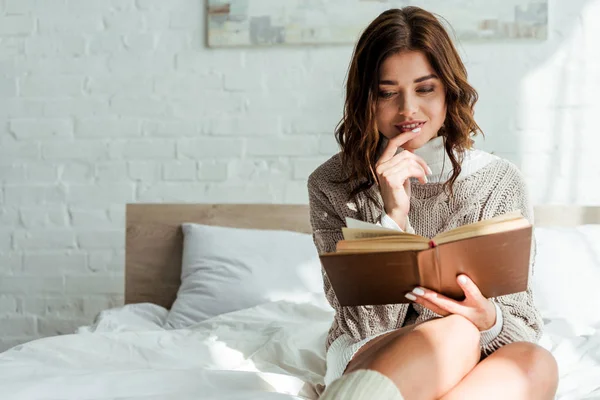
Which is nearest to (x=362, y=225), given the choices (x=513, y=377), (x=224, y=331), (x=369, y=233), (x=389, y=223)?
(x=369, y=233)

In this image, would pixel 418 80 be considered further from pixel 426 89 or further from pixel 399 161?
pixel 399 161

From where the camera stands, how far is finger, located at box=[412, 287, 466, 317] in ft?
4.56

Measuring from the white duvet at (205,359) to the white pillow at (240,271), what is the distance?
0.10 metres

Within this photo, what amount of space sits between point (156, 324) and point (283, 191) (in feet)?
2.60

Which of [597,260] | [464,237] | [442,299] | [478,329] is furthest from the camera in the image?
[597,260]

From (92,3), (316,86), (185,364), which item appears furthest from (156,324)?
(92,3)

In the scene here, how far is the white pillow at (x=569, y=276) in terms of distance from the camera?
2438 mm

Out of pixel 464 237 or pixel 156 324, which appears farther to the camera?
pixel 156 324

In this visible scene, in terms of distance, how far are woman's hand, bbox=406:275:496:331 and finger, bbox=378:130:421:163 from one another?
16.3 inches

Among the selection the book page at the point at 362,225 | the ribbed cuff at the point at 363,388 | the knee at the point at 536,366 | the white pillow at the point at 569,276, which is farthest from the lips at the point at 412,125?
the white pillow at the point at 569,276

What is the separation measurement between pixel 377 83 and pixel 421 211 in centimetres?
33

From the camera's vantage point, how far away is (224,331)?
2.33m

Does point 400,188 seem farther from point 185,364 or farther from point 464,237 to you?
point 185,364

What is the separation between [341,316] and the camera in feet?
5.82
